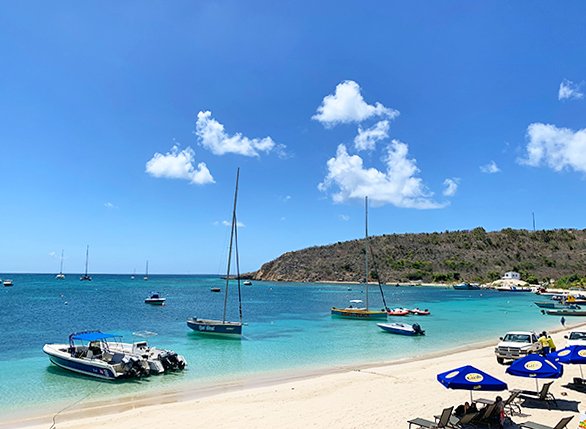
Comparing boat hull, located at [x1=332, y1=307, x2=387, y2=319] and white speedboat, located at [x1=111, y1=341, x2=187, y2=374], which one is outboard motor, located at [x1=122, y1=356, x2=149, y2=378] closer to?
white speedboat, located at [x1=111, y1=341, x2=187, y2=374]

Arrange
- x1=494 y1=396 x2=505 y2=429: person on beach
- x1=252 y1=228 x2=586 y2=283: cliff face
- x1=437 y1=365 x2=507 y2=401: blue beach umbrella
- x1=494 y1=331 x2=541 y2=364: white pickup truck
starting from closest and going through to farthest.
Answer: x1=437 y1=365 x2=507 y2=401: blue beach umbrella
x1=494 y1=396 x2=505 y2=429: person on beach
x1=494 y1=331 x2=541 y2=364: white pickup truck
x1=252 y1=228 x2=586 y2=283: cliff face

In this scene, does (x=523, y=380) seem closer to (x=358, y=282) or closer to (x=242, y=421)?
(x=242, y=421)

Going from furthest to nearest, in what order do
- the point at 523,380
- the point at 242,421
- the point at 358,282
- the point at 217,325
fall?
the point at 358,282
the point at 217,325
the point at 523,380
the point at 242,421

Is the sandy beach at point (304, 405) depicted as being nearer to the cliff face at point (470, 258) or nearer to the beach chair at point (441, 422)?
the beach chair at point (441, 422)

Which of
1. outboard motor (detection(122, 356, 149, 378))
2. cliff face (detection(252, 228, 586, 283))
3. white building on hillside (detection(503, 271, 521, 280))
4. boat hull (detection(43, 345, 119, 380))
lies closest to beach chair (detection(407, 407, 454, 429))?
outboard motor (detection(122, 356, 149, 378))

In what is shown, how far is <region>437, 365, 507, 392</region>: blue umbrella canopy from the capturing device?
490 inches

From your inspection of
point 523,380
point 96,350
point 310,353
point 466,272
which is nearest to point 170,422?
point 96,350

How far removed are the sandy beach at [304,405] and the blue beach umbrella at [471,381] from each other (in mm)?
2119

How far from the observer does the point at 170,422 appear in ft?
50.0

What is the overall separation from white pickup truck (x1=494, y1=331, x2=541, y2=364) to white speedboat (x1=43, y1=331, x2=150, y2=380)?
62.3ft

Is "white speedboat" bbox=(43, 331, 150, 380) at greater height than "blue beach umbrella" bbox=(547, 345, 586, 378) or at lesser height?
lesser

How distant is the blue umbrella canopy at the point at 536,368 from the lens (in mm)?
13609

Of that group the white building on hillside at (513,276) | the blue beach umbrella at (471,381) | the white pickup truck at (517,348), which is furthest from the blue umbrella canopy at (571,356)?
the white building on hillside at (513,276)

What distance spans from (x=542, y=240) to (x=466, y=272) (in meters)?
39.4
